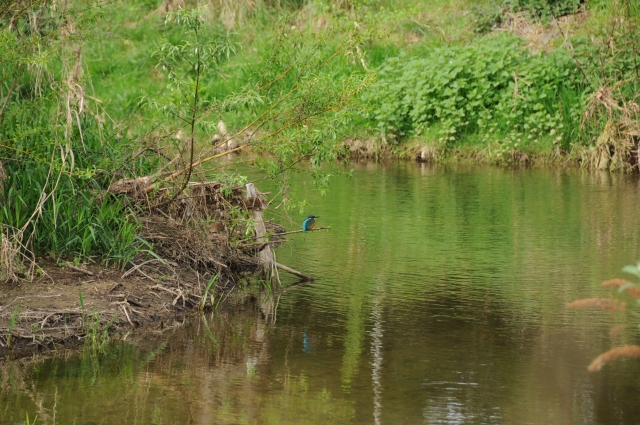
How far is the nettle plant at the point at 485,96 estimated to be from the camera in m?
14.9

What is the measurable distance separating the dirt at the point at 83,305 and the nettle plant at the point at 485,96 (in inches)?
326

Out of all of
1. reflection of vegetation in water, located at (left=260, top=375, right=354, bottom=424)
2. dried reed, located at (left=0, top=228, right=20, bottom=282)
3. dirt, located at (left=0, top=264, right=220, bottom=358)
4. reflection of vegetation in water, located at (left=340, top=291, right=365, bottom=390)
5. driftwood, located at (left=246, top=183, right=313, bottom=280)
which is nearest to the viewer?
reflection of vegetation in water, located at (left=260, top=375, right=354, bottom=424)

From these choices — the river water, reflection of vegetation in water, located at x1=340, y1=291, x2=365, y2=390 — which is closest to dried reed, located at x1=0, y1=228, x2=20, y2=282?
the river water

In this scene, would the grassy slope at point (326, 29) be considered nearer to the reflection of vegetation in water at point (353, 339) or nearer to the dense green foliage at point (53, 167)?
the dense green foliage at point (53, 167)

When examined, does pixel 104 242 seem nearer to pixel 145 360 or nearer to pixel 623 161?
pixel 145 360

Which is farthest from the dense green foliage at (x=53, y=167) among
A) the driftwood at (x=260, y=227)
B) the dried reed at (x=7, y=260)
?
the driftwood at (x=260, y=227)

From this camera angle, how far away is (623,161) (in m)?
13.9

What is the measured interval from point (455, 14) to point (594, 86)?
16.4 ft

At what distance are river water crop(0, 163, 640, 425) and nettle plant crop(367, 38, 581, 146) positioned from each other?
16.9 feet

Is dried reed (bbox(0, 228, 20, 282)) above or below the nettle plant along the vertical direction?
below

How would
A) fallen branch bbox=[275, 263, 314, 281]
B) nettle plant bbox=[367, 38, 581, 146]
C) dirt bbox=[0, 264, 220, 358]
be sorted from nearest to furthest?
dirt bbox=[0, 264, 220, 358], fallen branch bbox=[275, 263, 314, 281], nettle plant bbox=[367, 38, 581, 146]

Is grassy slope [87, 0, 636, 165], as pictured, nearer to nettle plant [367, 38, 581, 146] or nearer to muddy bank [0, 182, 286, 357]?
nettle plant [367, 38, 581, 146]

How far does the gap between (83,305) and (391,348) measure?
1.85 metres

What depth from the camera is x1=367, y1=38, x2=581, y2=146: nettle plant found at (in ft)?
49.0
